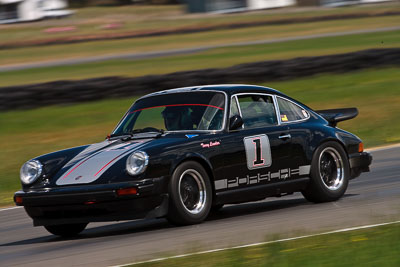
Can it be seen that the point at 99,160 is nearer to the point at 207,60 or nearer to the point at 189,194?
the point at 189,194

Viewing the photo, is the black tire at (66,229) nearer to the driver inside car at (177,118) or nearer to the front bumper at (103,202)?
the front bumper at (103,202)

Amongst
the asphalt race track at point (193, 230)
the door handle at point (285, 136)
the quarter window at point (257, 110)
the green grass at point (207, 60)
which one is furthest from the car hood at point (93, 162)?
the green grass at point (207, 60)

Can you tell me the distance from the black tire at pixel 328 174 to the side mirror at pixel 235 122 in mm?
1088

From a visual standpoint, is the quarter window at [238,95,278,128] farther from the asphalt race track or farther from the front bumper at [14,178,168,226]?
the front bumper at [14,178,168,226]

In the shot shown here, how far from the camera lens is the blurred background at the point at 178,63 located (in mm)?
17648

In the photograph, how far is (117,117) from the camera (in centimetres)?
1834

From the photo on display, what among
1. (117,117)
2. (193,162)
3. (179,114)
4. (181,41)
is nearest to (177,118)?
(179,114)

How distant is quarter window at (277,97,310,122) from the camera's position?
8.55 m

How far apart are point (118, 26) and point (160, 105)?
1804 inches

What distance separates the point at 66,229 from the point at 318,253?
Answer: 9.69ft

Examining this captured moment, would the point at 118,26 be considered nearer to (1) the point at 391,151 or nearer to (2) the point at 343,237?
(1) the point at 391,151

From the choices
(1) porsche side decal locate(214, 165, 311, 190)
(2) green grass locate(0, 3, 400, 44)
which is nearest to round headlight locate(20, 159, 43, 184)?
(1) porsche side decal locate(214, 165, 311, 190)

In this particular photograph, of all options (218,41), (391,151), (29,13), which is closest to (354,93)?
(391,151)

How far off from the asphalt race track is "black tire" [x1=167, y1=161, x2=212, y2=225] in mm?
110
